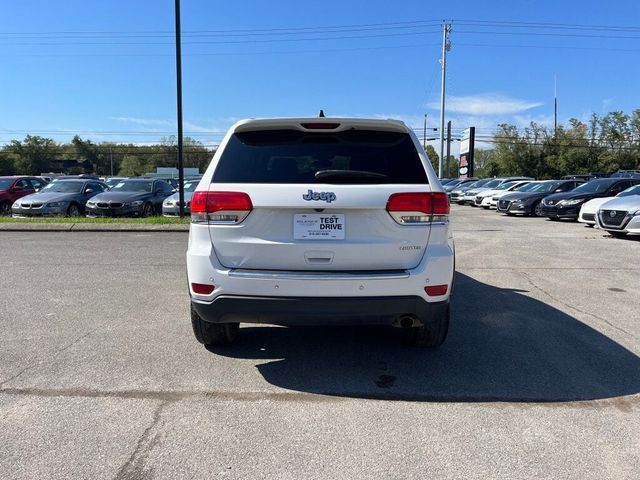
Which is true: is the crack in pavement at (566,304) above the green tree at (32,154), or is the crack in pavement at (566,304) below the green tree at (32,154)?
below

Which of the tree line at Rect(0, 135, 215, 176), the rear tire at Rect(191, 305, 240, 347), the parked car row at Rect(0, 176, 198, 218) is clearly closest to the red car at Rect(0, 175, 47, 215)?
the parked car row at Rect(0, 176, 198, 218)

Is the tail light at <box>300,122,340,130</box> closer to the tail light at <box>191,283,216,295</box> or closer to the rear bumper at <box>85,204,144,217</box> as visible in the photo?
the tail light at <box>191,283,216,295</box>

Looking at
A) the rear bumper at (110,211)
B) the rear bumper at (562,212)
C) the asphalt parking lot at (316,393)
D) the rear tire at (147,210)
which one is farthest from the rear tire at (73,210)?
the rear bumper at (562,212)

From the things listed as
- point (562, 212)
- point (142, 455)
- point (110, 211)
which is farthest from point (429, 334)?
point (562, 212)

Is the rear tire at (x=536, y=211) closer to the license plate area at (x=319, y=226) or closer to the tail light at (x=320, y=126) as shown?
the tail light at (x=320, y=126)

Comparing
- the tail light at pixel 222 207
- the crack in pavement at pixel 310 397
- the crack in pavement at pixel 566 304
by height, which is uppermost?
the tail light at pixel 222 207

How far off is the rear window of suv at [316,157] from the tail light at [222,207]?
136mm

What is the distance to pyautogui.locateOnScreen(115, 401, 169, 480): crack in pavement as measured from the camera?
266 centimetres

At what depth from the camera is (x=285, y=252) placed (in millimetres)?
3551

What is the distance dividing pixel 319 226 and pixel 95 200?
1449 cm

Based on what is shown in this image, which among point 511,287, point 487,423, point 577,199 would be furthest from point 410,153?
point 577,199

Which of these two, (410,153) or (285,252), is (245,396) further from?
(410,153)

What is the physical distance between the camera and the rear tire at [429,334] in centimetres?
418

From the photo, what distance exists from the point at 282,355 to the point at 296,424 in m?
1.23
